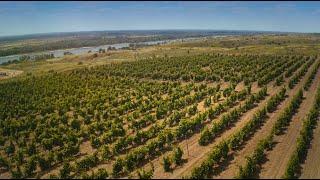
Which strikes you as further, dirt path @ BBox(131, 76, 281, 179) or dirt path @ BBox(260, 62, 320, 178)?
dirt path @ BBox(131, 76, 281, 179)

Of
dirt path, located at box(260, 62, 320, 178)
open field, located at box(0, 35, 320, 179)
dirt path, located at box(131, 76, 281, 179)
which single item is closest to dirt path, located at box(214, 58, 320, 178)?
open field, located at box(0, 35, 320, 179)

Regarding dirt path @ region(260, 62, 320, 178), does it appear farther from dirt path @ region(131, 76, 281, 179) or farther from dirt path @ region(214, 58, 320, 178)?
dirt path @ region(131, 76, 281, 179)

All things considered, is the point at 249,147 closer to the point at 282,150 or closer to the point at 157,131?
the point at 282,150

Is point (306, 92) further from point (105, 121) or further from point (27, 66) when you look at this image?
point (27, 66)

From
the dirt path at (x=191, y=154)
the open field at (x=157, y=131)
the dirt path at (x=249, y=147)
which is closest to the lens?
the dirt path at (x=249, y=147)

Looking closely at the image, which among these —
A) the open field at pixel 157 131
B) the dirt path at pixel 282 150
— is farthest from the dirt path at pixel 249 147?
the dirt path at pixel 282 150

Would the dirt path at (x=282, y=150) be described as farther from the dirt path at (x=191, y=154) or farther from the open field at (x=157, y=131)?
the dirt path at (x=191, y=154)

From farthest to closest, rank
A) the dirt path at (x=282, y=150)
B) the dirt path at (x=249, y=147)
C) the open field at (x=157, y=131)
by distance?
the open field at (x=157, y=131)
the dirt path at (x=249, y=147)
the dirt path at (x=282, y=150)

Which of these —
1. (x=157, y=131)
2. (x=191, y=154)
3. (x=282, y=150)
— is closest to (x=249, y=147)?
(x=282, y=150)
